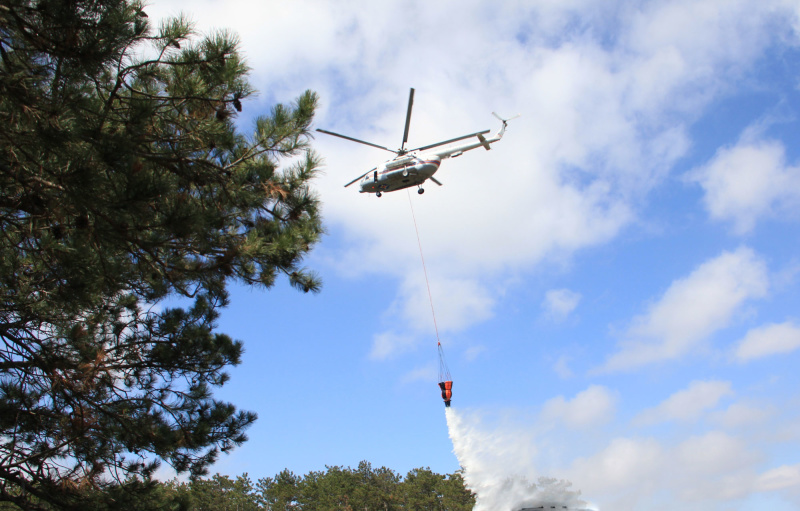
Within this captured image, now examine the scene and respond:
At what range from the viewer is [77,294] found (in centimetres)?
782

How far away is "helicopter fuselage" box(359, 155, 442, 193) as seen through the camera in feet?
58.7

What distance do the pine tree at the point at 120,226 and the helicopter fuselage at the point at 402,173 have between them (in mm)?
8643

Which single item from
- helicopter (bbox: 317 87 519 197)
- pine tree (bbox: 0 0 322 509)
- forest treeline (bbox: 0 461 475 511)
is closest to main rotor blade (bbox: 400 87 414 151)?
helicopter (bbox: 317 87 519 197)

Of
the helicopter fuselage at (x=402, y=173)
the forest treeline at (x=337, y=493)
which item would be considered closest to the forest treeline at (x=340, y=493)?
the forest treeline at (x=337, y=493)

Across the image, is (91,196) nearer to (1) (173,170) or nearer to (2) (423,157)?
(1) (173,170)

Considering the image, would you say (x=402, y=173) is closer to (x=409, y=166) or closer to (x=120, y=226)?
(x=409, y=166)

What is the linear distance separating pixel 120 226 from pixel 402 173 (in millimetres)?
11653

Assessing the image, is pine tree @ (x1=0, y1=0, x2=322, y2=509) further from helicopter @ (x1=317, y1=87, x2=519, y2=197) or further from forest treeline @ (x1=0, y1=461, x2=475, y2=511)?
forest treeline @ (x1=0, y1=461, x2=475, y2=511)

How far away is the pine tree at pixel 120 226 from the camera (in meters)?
6.43

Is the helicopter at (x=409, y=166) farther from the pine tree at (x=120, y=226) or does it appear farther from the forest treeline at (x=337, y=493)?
the forest treeline at (x=337, y=493)

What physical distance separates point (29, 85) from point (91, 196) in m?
1.26

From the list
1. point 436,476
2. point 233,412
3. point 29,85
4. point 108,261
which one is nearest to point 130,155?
point 29,85

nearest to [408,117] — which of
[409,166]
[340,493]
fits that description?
[409,166]

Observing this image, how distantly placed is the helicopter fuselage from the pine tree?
8643 millimetres
